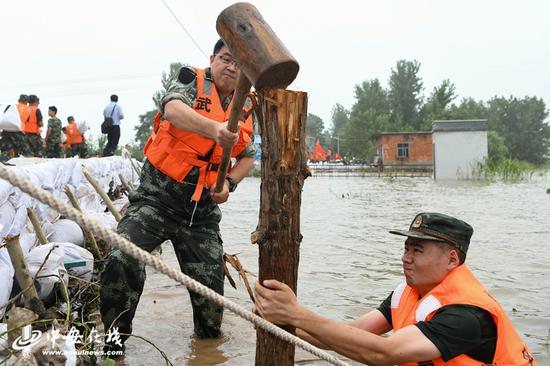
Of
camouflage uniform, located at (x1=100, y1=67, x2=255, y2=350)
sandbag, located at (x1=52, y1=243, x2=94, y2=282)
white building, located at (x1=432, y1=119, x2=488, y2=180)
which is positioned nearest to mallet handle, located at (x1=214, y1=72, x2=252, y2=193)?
camouflage uniform, located at (x1=100, y1=67, x2=255, y2=350)

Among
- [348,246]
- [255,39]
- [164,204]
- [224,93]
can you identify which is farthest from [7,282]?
[348,246]

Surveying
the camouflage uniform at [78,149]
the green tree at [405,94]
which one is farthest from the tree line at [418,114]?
the camouflage uniform at [78,149]

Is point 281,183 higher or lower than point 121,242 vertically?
higher

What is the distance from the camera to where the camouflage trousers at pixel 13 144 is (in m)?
12.7

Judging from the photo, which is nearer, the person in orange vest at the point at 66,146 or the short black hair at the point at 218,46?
the short black hair at the point at 218,46

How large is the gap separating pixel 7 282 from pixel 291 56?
2.31 m

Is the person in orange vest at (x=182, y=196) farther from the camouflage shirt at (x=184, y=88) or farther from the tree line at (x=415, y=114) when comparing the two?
the tree line at (x=415, y=114)

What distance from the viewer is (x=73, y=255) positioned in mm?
4527

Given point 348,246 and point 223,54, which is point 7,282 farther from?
point 348,246

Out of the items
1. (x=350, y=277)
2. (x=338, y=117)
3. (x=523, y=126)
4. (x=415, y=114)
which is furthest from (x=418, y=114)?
(x=350, y=277)

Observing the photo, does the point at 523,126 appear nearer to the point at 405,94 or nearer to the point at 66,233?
the point at 405,94

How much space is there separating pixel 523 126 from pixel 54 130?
80442 mm

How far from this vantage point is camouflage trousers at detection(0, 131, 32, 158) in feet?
41.5

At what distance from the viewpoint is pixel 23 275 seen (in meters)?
3.40
